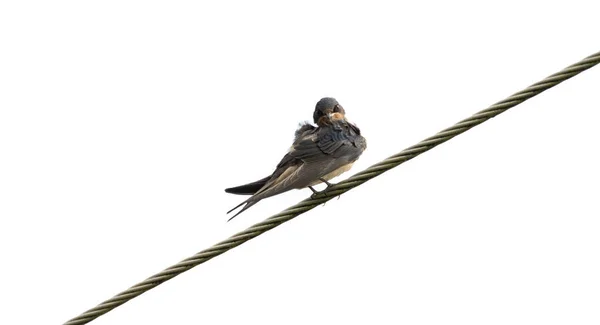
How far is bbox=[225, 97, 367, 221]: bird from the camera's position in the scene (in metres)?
8.29

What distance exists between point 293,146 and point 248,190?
1.65 feet

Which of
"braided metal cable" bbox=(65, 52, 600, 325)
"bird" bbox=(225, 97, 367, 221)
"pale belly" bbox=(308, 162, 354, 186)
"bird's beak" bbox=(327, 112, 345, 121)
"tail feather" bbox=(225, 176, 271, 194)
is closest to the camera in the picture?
"braided metal cable" bbox=(65, 52, 600, 325)

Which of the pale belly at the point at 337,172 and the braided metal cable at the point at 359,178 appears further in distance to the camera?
the pale belly at the point at 337,172

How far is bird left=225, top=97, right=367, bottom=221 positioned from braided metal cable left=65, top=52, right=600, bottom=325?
777 millimetres

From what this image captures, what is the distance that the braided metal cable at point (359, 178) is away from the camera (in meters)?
6.67

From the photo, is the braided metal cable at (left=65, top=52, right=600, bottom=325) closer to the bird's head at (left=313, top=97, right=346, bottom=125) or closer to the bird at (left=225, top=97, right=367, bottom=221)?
the bird at (left=225, top=97, right=367, bottom=221)

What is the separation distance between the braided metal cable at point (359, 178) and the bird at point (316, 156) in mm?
777

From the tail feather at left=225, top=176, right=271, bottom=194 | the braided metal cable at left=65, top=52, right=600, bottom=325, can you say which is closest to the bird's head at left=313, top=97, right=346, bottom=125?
the tail feather at left=225, top=176, right=271, bottom=194

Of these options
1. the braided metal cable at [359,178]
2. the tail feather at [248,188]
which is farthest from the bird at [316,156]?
the braided metal cable at [359,178]

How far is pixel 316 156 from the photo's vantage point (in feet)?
28.3

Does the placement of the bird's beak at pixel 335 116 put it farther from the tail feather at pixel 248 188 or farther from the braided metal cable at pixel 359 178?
the braided metal cable at pixel 359 178

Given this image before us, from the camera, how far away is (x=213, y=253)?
6.82 meters

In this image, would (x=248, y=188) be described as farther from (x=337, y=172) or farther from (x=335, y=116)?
(x=335, y=116)

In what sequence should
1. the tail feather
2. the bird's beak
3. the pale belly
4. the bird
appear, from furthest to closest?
the bird's beak, the pale belly, the tail feather, the bird
